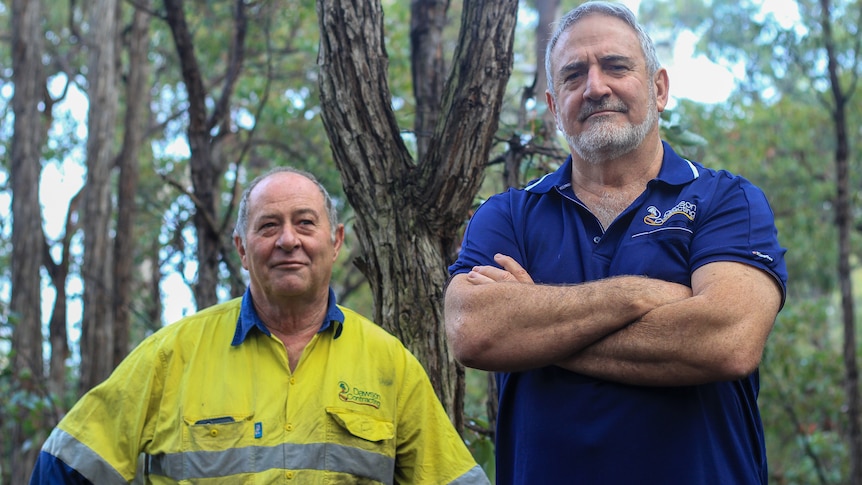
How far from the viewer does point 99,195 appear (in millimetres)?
11273

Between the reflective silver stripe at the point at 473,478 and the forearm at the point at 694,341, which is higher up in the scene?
the forearm at the point at 694,341

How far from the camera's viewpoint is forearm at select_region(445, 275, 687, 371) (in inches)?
101

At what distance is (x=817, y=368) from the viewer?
1370 centimetres

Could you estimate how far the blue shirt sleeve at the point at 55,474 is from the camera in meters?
3.28

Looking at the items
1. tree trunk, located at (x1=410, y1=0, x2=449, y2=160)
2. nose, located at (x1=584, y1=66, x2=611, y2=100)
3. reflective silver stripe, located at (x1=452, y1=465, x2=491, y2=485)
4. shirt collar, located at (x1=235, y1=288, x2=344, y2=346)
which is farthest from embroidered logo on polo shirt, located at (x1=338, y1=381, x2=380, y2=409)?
tree trunk, located at (x1=410, y1=0, x2=449, y2=160)

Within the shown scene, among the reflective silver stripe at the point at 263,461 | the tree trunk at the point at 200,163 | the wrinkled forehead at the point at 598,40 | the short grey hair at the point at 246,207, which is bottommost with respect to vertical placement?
the reflective silver stripe at the point at 263,461

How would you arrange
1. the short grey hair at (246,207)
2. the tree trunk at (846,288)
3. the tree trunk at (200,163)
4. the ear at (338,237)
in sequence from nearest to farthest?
the short grey hair at (246,207) → the ear at (338,237) → the tree trunk at (200,163) → the tree trunk at (846,288)

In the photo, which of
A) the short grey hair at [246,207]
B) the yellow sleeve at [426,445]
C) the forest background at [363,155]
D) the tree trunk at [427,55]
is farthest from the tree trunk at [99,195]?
the yellow sleeve at [426,445]

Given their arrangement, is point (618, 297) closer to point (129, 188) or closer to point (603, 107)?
point (603, 107)

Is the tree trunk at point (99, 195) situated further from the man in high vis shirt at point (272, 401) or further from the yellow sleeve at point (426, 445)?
the yellow sleeve at point (426, 445)

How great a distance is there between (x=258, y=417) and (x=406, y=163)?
4.28 feet

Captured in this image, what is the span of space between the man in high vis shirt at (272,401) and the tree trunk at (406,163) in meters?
0.34

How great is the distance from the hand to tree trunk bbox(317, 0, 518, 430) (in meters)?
1.14

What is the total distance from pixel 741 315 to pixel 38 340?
963cm
